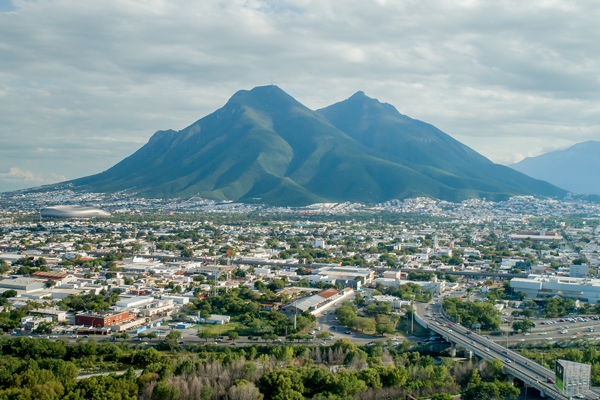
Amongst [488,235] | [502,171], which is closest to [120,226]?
[488,235]

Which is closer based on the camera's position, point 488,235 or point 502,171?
point 488,235

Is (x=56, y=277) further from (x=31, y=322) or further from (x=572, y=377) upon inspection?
(x=572, y=377)

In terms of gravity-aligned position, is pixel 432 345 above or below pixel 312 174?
below

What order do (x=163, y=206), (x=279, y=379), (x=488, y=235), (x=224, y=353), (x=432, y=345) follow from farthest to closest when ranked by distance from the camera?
(x=163, y=206) → (x=488, y=235) → (x=432, y=345) → (x=224, y=353) → (x=279, y=379)

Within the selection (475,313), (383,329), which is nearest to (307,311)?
(383,329)

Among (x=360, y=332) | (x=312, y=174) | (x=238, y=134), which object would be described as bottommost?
(x=360, y=332)

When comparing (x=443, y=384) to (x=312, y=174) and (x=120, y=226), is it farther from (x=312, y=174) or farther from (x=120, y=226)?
(x=312, y=174)

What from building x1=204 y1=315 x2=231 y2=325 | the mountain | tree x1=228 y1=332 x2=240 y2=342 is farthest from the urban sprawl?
the mountain
